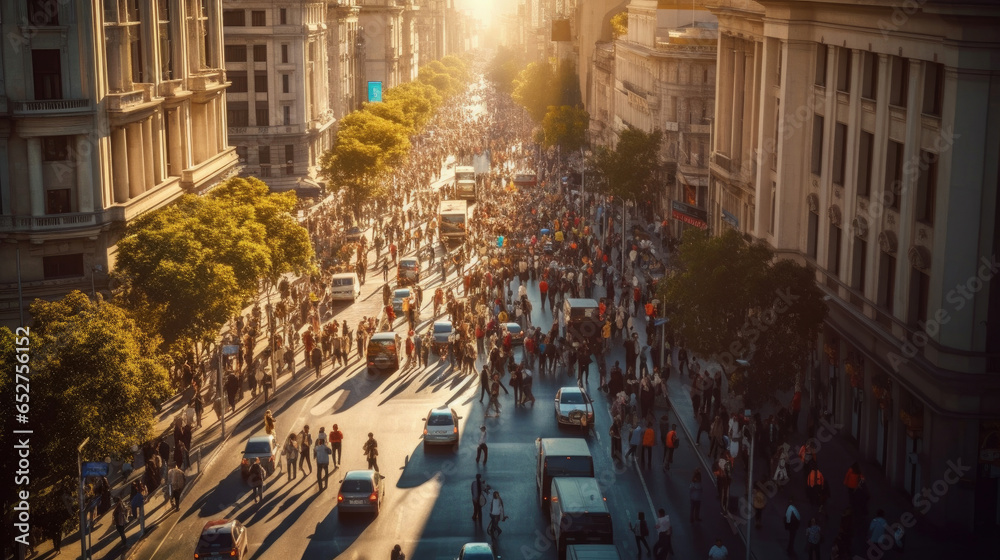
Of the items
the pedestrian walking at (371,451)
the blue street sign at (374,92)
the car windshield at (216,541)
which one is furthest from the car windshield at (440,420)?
the blue street sign at (374,92)

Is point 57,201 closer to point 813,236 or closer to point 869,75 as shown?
point 813,236

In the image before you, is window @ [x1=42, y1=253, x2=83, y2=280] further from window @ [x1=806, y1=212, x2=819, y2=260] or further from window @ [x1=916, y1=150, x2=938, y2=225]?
window @ [x1=916, y1=150, x2=938, y2=225]

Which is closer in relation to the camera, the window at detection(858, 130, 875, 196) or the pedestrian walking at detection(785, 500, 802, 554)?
the pedestrian walking at detection(785, 500, 802, 554)

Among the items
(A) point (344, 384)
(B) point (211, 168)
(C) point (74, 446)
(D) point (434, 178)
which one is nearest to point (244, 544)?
(C) point (74, 446)

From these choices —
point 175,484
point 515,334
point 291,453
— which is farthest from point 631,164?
point 175,484

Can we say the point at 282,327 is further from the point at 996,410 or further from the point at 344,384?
the point at 996,410

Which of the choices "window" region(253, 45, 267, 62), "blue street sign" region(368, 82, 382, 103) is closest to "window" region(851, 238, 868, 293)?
"window" region(253, 45, 267, 62)

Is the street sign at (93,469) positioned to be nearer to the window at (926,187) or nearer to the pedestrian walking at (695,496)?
the pedestrian walking at (695,496)

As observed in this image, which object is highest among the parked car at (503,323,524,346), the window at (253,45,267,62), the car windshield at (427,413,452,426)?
the window at (253,45,267,62)
